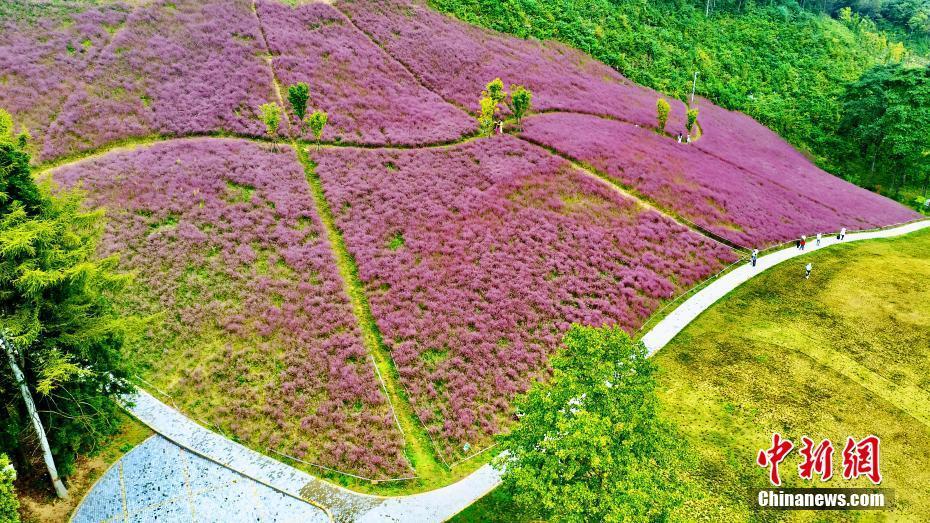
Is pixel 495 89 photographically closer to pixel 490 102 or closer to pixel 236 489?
pixel 490 102

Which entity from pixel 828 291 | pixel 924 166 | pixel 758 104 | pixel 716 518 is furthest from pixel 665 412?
pixel 758 104

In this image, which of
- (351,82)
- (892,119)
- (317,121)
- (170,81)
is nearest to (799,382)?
(317,121)

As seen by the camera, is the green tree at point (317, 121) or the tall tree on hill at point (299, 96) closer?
the green tree at point (317, 121)

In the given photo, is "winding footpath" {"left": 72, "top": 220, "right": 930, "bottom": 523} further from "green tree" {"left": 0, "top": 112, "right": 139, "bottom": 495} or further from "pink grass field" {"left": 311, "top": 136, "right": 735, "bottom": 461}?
"pink grass field" {"left": 311, "top": 136, "right": 735, "bottom": 461}

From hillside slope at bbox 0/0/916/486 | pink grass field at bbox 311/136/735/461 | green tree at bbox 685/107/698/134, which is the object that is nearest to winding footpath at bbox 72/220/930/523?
hillside slope at bbox 0/0/916/486

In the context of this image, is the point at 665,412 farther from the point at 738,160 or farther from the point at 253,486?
the point at 738,160

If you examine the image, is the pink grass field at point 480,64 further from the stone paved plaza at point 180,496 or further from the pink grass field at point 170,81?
the stone paved plaza at point 180,496

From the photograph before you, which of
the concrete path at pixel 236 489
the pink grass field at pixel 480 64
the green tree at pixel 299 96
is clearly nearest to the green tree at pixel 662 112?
the pink grass field at pixel 480 64
